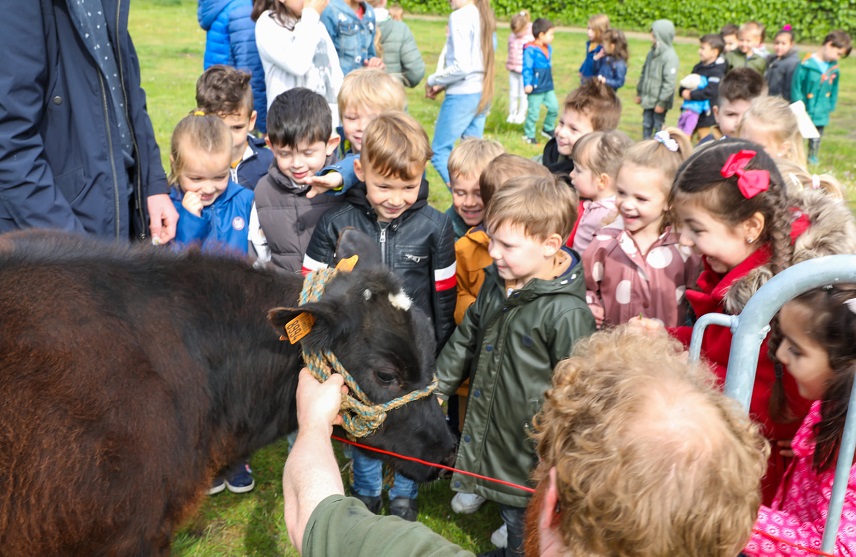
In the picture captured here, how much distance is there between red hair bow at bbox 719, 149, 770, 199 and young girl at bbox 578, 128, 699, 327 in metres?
0.76

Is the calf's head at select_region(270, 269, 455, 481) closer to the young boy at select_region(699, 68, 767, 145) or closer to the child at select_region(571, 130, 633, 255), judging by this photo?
the child at select_region(571, 130, 633, 255)

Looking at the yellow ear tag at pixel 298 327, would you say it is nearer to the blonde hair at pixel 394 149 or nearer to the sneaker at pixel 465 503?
the blonde hair at pixel 394 149

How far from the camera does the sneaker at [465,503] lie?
4.14m

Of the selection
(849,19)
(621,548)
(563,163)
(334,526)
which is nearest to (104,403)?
(334,526)

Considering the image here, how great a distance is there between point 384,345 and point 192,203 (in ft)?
6.41

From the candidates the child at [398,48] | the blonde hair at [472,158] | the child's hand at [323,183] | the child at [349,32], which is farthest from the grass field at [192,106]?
the child at [349,32]

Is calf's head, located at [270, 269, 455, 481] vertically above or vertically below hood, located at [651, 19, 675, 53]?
below

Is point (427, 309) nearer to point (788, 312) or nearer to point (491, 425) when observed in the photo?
point (491, 425)

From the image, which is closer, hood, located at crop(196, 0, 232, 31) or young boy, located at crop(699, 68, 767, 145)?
young boy, located at crop(699, 68, 767, 145)

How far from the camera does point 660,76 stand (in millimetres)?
13117

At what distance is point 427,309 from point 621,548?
8.95 ft

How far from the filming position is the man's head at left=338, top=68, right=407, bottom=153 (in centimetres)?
501

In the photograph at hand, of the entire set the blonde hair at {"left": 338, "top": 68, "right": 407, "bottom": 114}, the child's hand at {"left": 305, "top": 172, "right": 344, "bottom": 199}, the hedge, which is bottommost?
the child's hand at {"left": 305, "top": 172, "right": 344, "bottom": 199}

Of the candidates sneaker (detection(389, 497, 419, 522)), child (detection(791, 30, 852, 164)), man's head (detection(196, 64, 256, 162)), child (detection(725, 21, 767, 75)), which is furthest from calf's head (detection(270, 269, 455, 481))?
child (detection(791, 30, 852, 164))
